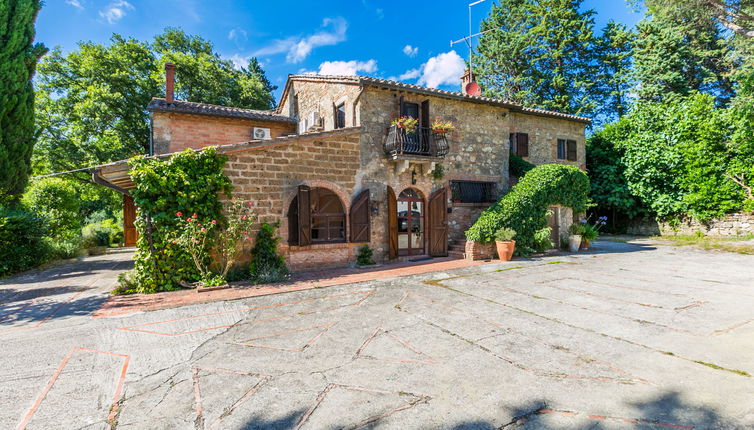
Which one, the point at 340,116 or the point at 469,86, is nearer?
the point at 340,116

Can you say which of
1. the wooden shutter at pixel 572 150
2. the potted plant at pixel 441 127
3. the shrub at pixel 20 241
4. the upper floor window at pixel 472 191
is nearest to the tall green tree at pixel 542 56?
the wooden shutter at pixel 572 150

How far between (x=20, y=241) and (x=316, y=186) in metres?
8.77

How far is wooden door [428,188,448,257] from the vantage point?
34.7 ft

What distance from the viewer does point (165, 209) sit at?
662cm

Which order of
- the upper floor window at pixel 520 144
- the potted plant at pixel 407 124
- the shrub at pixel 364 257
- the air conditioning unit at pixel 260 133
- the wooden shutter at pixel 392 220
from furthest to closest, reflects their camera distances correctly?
the upper floor window at pixel 520 144 → the air conditioning unit at pixel 260 133 → the wooden shutter at pixel 392 220 → the potted plant at pixel 407 124 → the shrub at pixel 364 257

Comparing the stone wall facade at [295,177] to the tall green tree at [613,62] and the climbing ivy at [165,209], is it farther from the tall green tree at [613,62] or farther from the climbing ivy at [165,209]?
the tall green tree at [613,62]

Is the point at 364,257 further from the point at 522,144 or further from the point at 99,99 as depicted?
the point at 99,99

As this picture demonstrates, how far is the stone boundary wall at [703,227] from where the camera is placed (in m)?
13.4

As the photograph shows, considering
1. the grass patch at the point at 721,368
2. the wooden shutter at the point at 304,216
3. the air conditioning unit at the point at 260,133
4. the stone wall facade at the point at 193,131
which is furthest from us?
the air conditioning unit at the point at 260,133

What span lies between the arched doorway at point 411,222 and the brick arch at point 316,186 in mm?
2020

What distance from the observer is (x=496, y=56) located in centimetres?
2567

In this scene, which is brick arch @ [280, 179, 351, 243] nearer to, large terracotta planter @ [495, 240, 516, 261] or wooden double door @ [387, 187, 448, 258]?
wooden double door @ [387, 187, 448, 258]

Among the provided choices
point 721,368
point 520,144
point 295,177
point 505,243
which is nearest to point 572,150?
point 520,144

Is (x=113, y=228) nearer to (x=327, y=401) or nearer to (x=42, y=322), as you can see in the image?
(x=42, y=322)
